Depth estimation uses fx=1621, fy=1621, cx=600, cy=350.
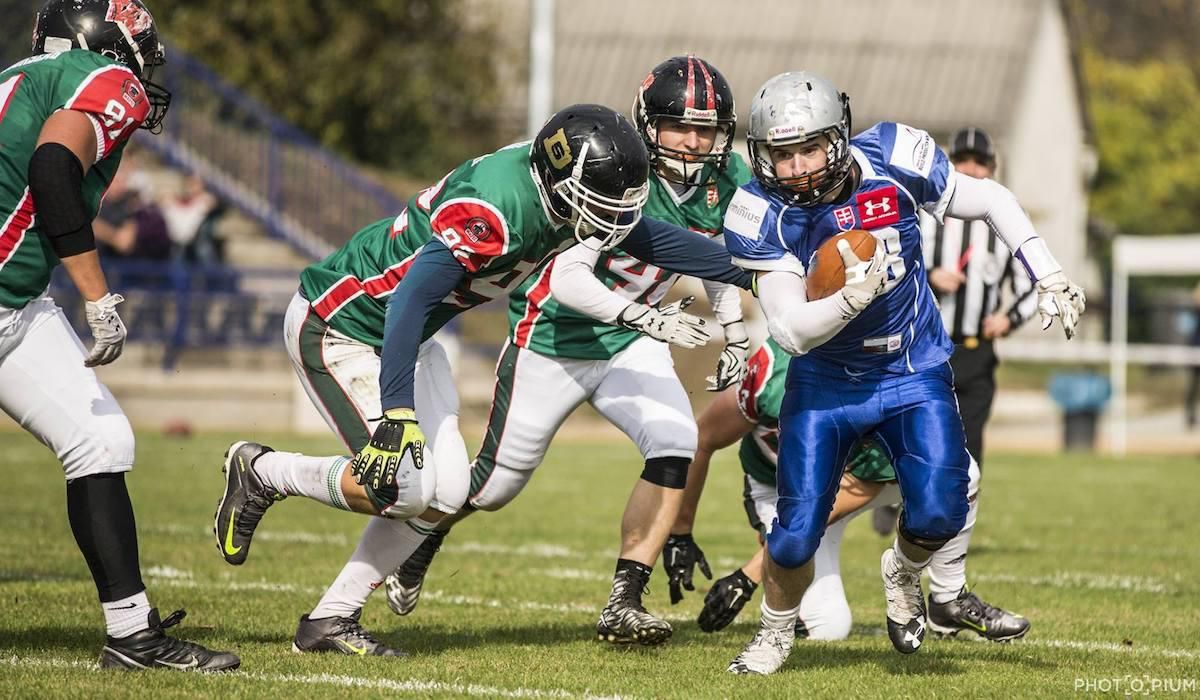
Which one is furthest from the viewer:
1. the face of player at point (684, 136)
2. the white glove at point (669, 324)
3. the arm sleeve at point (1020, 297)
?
the arm sleeve at point (1020, 297)

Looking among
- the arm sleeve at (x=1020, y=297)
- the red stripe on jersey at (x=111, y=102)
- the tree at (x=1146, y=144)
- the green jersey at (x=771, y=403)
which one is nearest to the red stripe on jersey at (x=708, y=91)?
the green jersey at (x=771, y=403)

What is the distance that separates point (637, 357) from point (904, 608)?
1.33 m

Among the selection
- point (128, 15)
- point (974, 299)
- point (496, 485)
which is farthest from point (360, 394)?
point (974, 299)

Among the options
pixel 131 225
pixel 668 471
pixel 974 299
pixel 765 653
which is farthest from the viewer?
pixel 131 225

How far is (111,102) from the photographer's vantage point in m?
4.51

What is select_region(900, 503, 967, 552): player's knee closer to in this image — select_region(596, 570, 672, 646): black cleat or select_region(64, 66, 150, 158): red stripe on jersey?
select_region(596, 570, 672, 646): black cleat

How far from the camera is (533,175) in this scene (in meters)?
4.90

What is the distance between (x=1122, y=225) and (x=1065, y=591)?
87.7 ft

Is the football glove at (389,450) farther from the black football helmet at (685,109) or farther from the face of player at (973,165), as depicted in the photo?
the face of player at (973,165)

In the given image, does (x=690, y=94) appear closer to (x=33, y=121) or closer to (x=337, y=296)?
(x=337, y=296)

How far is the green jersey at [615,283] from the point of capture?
18.6 feet

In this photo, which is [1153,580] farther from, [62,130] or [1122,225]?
[1122,225]

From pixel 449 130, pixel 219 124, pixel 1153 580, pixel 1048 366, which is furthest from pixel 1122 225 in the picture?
pixel 1153 580

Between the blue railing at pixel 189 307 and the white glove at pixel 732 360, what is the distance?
35.0ft
